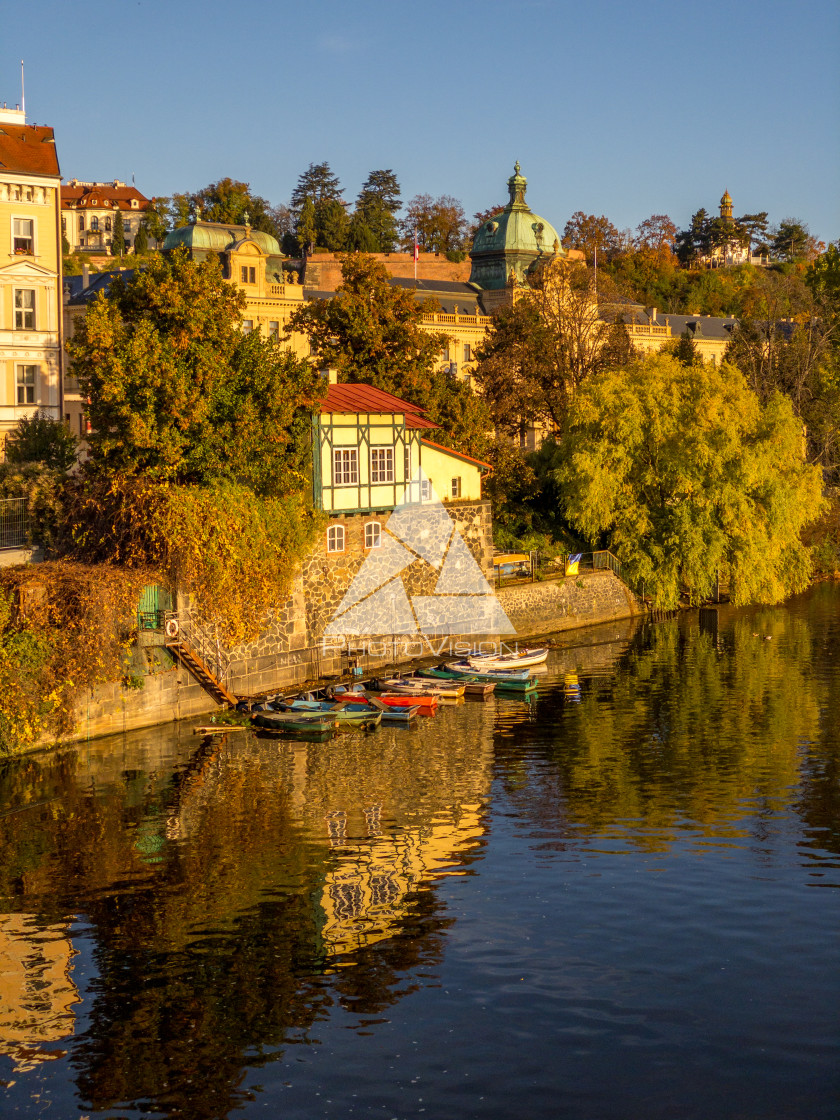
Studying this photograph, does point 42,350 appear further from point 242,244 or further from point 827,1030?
point 827,1030

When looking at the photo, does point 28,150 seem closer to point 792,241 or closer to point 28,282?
point 28,282

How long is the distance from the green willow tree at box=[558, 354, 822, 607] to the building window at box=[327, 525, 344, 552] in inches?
689

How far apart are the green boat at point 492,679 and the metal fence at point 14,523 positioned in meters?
15.1

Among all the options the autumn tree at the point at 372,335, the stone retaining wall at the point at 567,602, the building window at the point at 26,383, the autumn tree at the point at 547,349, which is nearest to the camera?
the building window at the point at 26,383

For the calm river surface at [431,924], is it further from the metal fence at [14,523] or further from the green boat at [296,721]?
the metal fence at [14,523]

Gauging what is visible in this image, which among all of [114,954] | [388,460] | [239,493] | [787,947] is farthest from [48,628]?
[787,947]

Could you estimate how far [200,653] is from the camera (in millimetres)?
Answer: 41625

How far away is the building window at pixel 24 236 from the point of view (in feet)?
171

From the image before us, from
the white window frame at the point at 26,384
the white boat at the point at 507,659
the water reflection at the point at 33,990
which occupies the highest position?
the white window frame at the point at 26,384

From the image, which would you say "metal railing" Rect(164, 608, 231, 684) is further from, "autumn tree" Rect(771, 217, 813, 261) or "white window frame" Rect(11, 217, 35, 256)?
"autumn tree" Rect(771, 217, 813, 261)

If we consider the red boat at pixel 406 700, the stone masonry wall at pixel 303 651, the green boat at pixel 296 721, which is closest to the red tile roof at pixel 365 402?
the stone masonry wall at pixel 303 651

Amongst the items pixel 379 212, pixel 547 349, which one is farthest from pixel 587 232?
pixel 547 349

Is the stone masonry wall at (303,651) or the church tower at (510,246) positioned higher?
the church tower at (510,246)

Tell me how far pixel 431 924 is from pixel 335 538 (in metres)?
25.0
